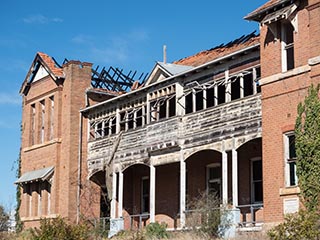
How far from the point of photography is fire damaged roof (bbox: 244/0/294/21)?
21453mm

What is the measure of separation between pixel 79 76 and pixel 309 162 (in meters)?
19.4

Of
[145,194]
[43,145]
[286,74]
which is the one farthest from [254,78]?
[43,145]

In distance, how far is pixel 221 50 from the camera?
103 feet

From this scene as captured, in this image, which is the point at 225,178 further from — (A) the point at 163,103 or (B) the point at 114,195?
(B) the point at 114,195

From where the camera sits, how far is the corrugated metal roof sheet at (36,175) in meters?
36.2

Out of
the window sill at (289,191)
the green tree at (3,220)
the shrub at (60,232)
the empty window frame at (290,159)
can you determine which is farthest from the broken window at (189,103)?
the green tree at (3,220)

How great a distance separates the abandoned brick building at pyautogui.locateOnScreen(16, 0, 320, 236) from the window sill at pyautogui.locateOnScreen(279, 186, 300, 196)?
0.14 feet

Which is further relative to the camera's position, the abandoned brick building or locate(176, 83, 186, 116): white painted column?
locate(176, 83, 186, 116): white painted column

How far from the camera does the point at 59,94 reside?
122 feet

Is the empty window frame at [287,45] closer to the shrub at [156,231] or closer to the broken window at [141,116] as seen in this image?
the shrub at [156,231]

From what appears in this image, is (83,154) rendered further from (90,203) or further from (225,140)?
(225,140)

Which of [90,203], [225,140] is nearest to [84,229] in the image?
[225,140]

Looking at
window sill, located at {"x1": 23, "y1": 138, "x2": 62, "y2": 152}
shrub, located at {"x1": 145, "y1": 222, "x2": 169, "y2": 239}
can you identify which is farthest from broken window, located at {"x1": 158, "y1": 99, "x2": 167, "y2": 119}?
window sill, located at {"x1": 23, "y1": 138, "x2": 62, "y2": 152}

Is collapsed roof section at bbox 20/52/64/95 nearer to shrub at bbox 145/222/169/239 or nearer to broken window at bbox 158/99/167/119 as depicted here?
broken window at bbox 158/99/167/119
